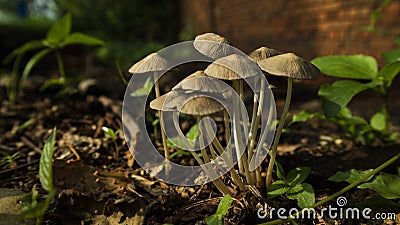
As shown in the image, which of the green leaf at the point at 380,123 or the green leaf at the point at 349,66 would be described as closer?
the green leaf at the point at 349,66

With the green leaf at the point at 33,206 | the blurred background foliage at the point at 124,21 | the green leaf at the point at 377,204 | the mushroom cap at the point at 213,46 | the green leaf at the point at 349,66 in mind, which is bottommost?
the blurred background foliage at the point at 124,21

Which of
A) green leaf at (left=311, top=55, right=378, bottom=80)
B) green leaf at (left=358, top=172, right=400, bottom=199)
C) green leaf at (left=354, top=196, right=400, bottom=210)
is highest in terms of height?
green leaf at (left=311, top=55, right=378, bottom=80)

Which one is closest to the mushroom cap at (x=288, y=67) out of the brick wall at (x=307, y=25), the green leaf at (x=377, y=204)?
the green leaf at (x=377, y=204)

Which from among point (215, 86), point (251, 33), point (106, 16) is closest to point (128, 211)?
point (215, 86)

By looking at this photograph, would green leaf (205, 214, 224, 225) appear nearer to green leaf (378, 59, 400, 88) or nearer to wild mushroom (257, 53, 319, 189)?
wild mushroom (257, 53, 319, 189)

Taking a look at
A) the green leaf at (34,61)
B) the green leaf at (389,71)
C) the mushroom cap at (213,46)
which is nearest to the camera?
the mushroom cap at (213,46)

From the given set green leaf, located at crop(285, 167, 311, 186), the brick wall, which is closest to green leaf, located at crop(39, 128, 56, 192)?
green leaf, located at crop(285, 167, 311, 186)

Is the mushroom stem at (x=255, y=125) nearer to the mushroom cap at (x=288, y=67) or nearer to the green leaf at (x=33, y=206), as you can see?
the mushroom cap at (x=288, y=67)
